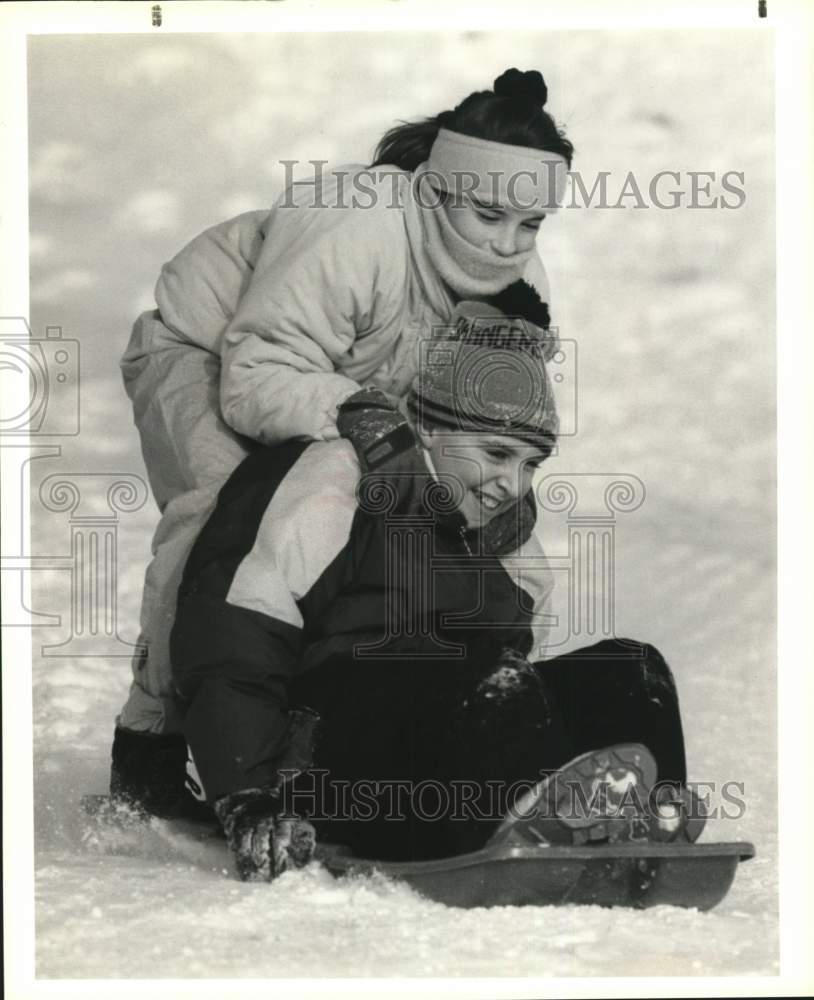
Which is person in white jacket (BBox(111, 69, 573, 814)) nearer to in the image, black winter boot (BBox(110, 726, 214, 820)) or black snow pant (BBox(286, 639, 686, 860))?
black winter boot (BBox(110, 726, 214, 820))

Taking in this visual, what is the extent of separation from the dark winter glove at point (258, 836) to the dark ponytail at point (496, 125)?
1.45 m

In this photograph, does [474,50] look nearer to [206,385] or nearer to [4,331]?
[206,385]

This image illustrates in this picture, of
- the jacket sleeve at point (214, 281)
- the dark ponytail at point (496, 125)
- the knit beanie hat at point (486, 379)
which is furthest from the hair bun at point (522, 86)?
the jacket sleeve at point (214, 281)

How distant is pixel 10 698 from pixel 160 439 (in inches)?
27.1

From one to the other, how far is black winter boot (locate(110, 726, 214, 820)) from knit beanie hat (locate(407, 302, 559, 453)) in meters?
0.93

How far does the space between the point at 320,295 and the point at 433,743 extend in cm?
102

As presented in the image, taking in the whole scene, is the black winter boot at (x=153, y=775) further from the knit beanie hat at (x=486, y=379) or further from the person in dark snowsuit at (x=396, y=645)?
the knit beanie hat at (x=486, y=379)

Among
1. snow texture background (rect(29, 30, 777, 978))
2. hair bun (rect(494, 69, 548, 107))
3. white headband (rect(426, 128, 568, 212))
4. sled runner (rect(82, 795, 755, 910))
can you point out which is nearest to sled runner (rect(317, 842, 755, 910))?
sled runner (rect(82, 795, 755, 910))

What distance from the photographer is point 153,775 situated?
3.53m

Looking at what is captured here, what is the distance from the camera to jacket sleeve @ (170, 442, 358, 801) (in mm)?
3414

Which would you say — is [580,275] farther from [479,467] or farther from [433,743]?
[433,743]

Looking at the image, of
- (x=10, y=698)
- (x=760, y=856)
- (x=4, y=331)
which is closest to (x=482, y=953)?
(x=760, y=856)

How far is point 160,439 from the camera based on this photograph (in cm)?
357

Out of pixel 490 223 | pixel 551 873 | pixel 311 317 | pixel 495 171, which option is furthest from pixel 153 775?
pixel 495 171
